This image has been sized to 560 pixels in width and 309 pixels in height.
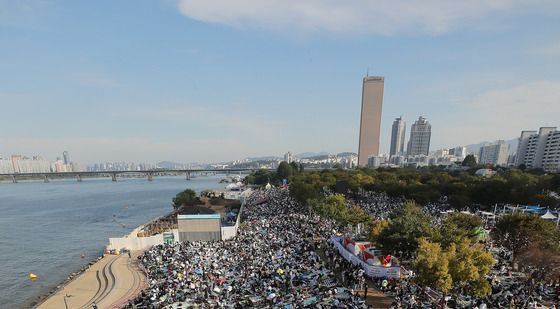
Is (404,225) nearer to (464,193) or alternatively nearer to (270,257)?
(270,257)

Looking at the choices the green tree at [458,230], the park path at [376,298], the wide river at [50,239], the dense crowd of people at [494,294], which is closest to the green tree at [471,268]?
the dense crowd of people at [494,294]

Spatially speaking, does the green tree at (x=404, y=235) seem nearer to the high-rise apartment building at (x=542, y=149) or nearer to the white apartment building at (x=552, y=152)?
the high-rise apartment building at (x=542, y=149)

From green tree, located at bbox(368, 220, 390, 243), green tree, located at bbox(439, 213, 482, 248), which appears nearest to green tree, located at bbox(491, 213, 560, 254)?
green tree, located at bbox(439, 213, 482, 248)

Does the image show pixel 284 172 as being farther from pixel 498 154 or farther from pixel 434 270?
pixel 498 154

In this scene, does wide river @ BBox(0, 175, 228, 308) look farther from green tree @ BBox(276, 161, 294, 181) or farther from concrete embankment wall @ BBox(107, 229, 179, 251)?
green tree @ BBox(276, 161, 294, 181)

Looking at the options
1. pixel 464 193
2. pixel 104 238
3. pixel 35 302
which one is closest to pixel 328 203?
pixel 464 193

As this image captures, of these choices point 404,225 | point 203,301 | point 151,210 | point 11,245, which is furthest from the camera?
point 151,210
